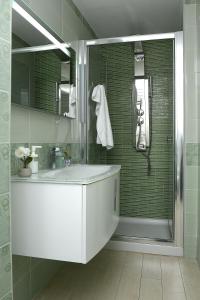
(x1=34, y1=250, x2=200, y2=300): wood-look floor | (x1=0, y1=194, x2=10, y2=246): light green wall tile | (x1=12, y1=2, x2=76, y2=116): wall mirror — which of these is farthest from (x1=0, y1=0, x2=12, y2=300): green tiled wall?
(x1=34, y1=250, x2=200, y2=300): wood-look floor

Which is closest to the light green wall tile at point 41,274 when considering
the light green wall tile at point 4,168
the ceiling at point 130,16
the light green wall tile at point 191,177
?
the light green wall tile at point 4,168

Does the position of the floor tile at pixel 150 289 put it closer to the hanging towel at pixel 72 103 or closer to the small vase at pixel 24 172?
the small vase at pixel 24 172

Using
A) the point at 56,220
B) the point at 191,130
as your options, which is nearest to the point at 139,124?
the point at 191,130

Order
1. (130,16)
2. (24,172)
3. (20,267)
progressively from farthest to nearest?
(130,16), (20,267), (24,172)

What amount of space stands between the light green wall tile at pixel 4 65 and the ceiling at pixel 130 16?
5.51 ft

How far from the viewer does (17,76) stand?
60.7 inches

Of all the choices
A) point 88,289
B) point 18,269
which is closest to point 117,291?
point 88,289

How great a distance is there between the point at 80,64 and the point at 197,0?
1181mm

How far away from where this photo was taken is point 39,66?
1803mm

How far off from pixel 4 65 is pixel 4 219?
650 mm

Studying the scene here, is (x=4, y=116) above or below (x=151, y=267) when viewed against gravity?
above

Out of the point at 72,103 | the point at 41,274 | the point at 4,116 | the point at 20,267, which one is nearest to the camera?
the point at 4,116

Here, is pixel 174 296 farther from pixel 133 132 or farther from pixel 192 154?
pixel 133 132

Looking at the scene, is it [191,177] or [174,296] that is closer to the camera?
[174,296]
